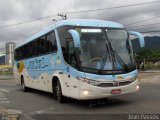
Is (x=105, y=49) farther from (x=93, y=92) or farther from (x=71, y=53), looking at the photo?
(x=93, y=92)

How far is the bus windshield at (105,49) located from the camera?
1189 centimetres

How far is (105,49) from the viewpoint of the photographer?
1219 cm

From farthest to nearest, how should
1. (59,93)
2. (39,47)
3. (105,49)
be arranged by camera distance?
1. (39,47)
2. (59,93)
3. (105,49)

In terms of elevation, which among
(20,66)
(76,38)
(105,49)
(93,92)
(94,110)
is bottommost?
(94,110)

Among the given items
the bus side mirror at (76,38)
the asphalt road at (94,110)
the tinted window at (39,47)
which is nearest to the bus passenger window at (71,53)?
the bus side mirror at (76,38)

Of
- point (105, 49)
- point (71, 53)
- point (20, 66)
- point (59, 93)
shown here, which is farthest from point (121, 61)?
point (20, 66)

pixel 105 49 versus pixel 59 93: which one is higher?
pixel 105 49

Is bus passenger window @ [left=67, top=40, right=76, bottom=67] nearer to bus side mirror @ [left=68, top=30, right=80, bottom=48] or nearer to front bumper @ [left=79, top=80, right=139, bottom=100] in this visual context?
bus side mirror @ [left=68, top=30, right=80, bottom=48]

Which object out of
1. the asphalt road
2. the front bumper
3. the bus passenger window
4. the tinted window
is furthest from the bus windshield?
the tinted window

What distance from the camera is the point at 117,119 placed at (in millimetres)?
9617

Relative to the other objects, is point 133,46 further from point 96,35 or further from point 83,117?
point 83,117

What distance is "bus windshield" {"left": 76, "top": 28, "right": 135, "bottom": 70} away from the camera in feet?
39.0

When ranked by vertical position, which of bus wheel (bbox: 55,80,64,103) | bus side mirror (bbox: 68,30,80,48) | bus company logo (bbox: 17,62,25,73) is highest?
bus side mirror (bbox: 68,30,80,48)

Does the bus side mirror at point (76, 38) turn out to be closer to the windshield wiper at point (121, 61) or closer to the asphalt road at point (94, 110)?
the windshield wiper at point (121, 61)
